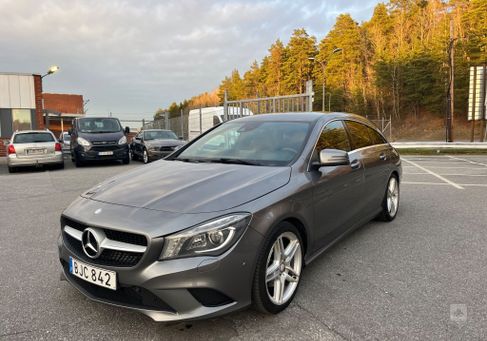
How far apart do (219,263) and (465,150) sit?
19825mm

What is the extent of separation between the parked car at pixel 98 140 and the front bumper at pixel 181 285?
12041 millimetres

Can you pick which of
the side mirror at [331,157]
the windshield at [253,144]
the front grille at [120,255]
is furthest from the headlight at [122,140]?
the front grille at [120,255]

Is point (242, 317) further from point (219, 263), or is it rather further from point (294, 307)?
point (219, 263)

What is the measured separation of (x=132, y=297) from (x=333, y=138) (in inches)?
99.7

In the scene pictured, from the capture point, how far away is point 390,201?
542cm

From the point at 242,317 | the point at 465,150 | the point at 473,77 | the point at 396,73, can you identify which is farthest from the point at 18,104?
the point at 396,73

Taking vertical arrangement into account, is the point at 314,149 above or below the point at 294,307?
above

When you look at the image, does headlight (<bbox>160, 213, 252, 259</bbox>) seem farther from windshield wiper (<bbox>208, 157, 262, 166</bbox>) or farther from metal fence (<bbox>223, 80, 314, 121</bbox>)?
metal fence (<bbox>223, 80, 314, 121</bbox>)

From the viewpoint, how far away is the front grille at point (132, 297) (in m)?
2.37

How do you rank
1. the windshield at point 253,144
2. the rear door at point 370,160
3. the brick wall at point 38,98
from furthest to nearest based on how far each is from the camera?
the brick wall at point 38,98 < the rear door at point 370,160 < the windshield at point 253,144

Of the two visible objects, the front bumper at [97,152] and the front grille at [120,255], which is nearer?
the front grille at [120,255]

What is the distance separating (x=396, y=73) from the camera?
1821 inches

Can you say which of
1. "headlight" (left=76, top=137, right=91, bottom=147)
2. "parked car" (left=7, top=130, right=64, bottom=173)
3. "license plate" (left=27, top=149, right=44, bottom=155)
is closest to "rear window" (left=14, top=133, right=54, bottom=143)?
"parked car" (left=7, top=130, right=64, bottom=173)

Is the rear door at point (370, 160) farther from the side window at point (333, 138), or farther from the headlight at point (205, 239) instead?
the headlight at point (205, 239)
